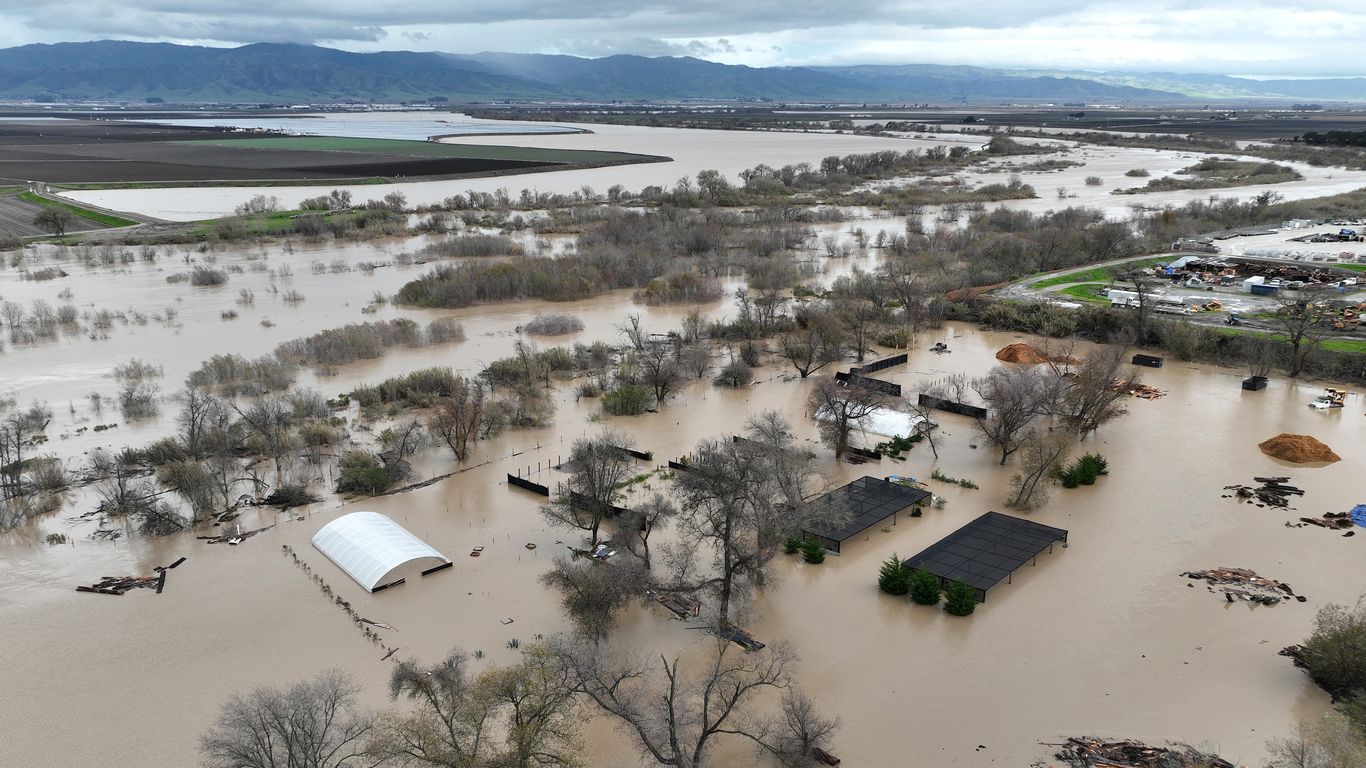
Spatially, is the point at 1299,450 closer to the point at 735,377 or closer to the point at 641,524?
the point at 735,377

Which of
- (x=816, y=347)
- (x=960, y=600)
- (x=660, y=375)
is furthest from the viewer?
(x=816, y=347)

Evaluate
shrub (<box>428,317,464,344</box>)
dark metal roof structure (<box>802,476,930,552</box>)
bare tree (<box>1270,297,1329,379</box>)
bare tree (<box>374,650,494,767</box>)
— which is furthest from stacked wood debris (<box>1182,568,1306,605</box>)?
shrub (<box>428,317,464,344</box>)

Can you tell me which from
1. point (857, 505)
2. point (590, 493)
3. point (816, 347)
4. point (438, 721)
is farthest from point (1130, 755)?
point (816, 347)

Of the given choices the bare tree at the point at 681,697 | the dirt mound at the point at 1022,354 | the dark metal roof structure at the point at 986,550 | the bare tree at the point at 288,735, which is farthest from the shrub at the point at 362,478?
the dirt mound at the point at 1022,354

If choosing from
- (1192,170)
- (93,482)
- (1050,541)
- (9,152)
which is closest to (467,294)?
(93,482)

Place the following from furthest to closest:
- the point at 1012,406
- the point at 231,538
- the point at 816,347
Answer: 1. the point at 816,347
2. the point at 1012,406
3. the point at 231,538

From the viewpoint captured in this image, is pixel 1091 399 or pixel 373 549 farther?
pixel 1091 399

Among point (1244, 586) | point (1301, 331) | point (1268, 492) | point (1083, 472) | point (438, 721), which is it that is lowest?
point (1244, 586)
